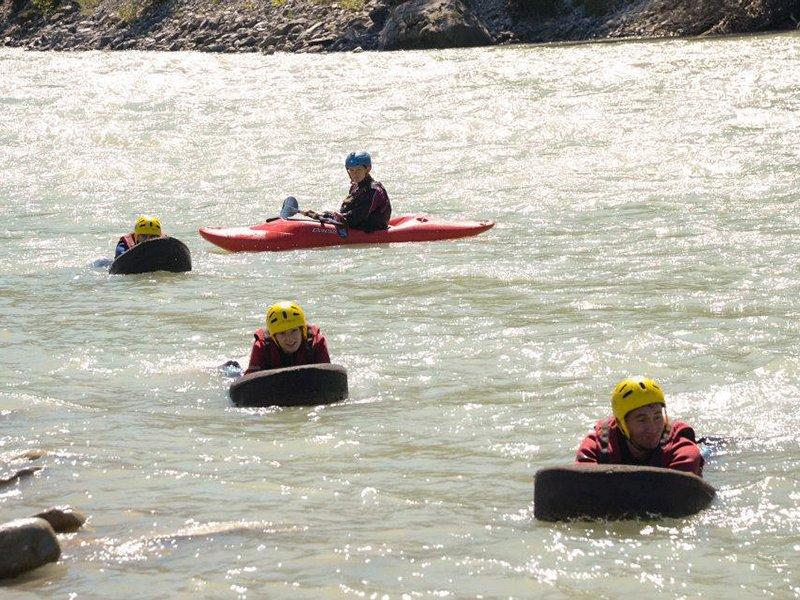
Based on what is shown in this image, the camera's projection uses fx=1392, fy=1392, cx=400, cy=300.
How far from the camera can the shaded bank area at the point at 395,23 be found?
1373 inches

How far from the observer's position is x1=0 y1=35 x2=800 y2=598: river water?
20.9ft

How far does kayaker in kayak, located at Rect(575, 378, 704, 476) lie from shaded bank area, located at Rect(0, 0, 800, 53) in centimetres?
2876

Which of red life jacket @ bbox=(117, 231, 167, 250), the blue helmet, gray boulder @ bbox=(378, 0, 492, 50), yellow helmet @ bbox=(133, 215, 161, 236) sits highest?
gray boulder @ bbox=(378, 0, 492, 50)

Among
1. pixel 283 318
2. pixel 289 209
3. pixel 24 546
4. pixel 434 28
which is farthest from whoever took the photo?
pixel 434 28

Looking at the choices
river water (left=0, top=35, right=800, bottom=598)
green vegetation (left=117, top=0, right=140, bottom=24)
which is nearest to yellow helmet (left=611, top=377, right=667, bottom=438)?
river water (left=0, top=35, right=800, bottom=598)

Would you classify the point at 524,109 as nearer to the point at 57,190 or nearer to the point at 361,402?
the point at 57,190

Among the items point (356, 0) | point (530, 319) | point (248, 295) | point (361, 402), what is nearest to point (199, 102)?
point (356, 0)

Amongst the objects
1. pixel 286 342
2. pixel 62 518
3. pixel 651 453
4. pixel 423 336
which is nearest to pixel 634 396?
pixel 651 453

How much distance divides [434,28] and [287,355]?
90.4 feet

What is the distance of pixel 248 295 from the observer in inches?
531

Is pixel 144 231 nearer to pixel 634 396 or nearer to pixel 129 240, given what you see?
pixel 129 240

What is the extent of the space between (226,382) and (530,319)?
9.79ft

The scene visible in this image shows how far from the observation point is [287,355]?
9.51 metres

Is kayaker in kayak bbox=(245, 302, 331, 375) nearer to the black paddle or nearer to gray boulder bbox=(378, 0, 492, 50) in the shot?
the black paddle
